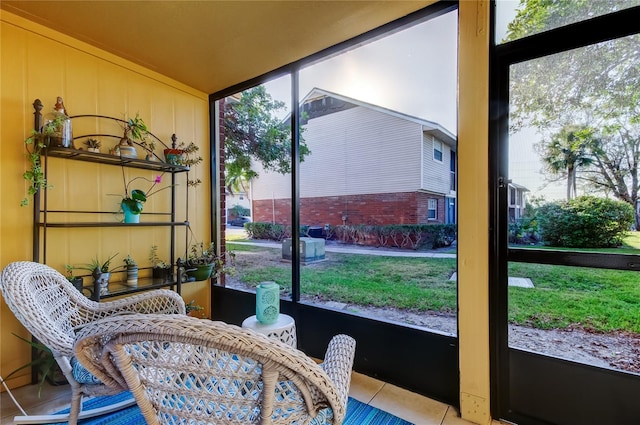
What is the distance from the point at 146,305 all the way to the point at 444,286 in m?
1.96

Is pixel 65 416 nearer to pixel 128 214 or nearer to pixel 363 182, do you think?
pixel 128 214

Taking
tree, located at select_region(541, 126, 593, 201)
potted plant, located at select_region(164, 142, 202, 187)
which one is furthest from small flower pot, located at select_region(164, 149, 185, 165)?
tree, located at select_region(541, 126, 593, 201)

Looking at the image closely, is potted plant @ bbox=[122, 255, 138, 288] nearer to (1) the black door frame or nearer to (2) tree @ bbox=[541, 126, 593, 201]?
(1) the black door frame

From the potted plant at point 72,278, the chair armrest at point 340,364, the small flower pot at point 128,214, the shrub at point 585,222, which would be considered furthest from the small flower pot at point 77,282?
the shrub at point 585,222

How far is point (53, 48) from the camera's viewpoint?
2014 mm

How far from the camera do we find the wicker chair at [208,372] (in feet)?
2.43

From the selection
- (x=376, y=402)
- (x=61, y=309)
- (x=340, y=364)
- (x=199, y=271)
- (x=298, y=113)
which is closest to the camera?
(x=340, y=364)

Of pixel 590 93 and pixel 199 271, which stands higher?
pixel 590 93

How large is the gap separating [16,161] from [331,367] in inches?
92.5

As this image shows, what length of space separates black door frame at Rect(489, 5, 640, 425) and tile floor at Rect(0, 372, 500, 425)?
242mm

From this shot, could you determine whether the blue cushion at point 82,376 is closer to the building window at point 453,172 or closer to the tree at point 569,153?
the building window at point 453,172

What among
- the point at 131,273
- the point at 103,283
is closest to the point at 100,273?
the point at 103,283

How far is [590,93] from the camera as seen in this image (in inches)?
54.6

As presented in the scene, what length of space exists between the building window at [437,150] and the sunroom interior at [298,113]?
1.05 feet
